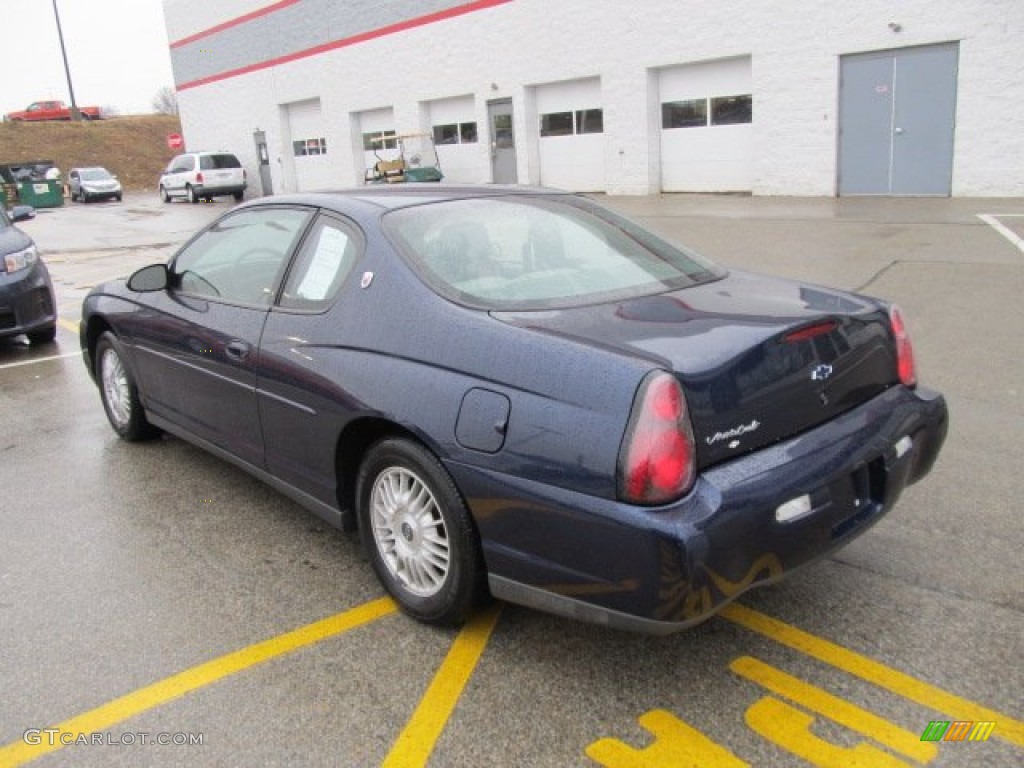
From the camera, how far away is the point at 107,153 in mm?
51625

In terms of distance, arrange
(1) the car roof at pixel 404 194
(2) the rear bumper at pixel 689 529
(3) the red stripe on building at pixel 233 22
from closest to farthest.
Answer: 1. (2) the rear bumper at pixel 689 529
2. (1) the car roof at pixel 404 194
3. (3) the red stripe on building at pixel 233 22

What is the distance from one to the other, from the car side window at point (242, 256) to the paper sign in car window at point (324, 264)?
190mm

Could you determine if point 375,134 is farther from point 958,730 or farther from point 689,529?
point 958,730

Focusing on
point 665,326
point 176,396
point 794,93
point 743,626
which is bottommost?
point 743,626

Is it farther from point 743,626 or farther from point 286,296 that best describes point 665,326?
point 286,296

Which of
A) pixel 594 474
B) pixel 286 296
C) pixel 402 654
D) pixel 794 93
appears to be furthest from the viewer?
pixel 794 93

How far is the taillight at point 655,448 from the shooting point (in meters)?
2.43

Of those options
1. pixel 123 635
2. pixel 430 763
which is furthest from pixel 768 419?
pixel 123 635

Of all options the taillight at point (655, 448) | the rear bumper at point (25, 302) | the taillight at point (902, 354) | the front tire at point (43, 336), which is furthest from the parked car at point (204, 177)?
the taillight at point (655, 448)

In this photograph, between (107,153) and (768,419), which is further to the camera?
(107,153)

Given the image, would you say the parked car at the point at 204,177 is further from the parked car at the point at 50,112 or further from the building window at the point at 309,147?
the parked car at the point at 50,112

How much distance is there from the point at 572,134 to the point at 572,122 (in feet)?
0.97

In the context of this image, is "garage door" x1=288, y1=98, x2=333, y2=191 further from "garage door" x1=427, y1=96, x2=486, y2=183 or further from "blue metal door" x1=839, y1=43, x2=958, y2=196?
"blue metal door" x1=839, y1=43, x2=958, y2=196

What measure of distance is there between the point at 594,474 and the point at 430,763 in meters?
0.93
